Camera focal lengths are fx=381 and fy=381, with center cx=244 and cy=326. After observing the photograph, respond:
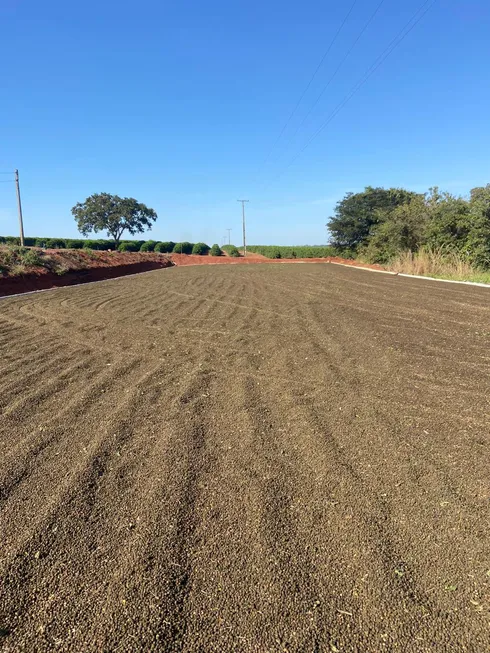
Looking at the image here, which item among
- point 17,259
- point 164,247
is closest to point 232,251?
point 164,247

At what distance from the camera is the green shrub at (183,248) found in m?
51.6

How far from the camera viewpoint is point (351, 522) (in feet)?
7.24

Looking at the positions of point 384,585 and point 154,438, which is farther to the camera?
point 154,438

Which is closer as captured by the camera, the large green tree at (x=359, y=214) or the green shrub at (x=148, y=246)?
the large green tree at (x=359, y=214)

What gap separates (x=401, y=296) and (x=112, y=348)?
30.0ft

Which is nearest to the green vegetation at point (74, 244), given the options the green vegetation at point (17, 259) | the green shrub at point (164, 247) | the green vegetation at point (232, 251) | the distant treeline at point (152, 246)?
the distant treeline at point (152, 246)

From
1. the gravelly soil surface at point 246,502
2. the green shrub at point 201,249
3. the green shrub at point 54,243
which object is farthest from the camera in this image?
the green shrub at point 201,249

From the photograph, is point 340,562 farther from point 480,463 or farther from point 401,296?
point 401,296

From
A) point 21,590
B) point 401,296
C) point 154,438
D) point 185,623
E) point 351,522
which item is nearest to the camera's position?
point 185,623

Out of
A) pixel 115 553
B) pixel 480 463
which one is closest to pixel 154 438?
pixel 115 553

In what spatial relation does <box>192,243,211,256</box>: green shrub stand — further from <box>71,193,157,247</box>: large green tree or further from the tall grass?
the tall grass

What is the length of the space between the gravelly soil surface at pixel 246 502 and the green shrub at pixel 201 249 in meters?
48.2

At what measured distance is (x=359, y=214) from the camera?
4228 centimetres

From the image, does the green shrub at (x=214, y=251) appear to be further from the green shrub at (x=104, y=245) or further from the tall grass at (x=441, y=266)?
the tall grass at (x=441, y=266)
